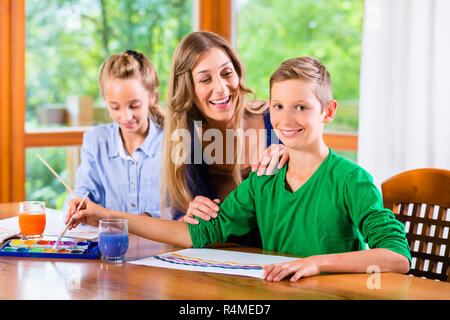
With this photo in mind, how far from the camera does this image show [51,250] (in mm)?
1525

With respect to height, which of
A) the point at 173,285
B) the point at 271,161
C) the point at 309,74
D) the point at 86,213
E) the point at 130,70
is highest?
the point at 130,70

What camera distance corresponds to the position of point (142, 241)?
5.61 ft

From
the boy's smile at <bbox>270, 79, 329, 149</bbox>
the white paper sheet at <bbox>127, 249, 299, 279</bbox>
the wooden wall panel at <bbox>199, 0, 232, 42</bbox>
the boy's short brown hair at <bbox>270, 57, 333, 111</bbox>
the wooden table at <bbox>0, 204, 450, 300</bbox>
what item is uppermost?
the wooden wall panel at <bbox>199, 0, 232, 42</bbox>

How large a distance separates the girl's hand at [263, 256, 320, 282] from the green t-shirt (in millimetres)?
184

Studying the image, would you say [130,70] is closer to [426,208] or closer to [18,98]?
[18,98]

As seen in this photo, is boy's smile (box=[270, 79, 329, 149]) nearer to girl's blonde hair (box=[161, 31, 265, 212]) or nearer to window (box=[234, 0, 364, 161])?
girl's blonde hair (box=[161, 31, 265, 212])

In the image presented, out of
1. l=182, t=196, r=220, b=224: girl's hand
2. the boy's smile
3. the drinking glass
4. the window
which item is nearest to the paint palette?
the drinking glass

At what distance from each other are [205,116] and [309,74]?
69cm

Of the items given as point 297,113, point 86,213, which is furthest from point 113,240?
point 297,113

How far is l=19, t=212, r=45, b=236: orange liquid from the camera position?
1710mm

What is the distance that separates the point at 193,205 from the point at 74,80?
1860 millimetres
